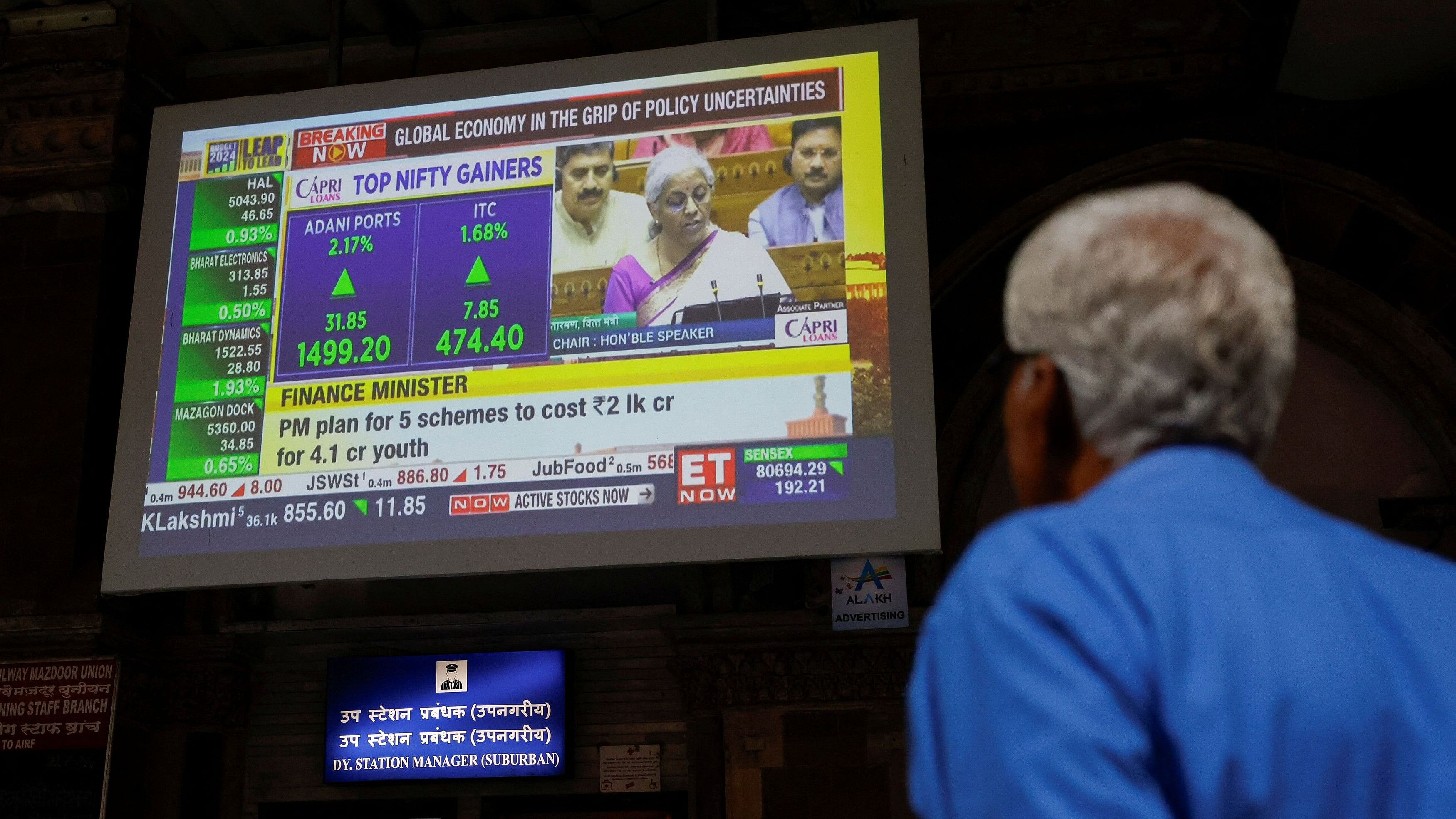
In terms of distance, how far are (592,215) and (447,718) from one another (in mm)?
2521

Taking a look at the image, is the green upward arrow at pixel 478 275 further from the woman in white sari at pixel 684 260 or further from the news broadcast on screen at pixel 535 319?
the woman in white sari at pixel 684 260

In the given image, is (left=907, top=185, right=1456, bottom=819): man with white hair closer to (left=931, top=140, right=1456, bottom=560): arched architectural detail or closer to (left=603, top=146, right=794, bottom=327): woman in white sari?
(left=603, top=146, right=794, bottom=327): woman in white sari

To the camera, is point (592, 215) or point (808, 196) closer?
point (808, 196)

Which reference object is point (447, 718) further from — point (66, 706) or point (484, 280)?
point (484, 280)

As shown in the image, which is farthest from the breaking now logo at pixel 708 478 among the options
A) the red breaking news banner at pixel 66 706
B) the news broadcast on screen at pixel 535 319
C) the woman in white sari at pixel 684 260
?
the red breaking news banner at pixel 66 706

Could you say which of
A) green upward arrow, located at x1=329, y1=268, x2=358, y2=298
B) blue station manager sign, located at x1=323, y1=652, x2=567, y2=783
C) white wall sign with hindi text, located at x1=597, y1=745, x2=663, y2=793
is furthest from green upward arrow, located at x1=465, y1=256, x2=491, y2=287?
white wall sign with hindi text, located at x1=597, y1=745, x2=663, y2=793

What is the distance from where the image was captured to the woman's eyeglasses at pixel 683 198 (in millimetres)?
4594

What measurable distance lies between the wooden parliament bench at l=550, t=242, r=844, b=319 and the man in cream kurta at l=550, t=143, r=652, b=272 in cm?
5

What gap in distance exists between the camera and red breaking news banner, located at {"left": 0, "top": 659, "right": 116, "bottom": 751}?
555 centimetres

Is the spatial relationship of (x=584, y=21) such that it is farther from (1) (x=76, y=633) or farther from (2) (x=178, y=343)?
(1) (x=76, y=633)

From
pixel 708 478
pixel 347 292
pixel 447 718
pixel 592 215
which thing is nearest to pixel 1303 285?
pixel 708 478

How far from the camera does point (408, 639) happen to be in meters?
6.01

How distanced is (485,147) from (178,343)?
4.37 feet

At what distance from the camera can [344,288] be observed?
4.71m
